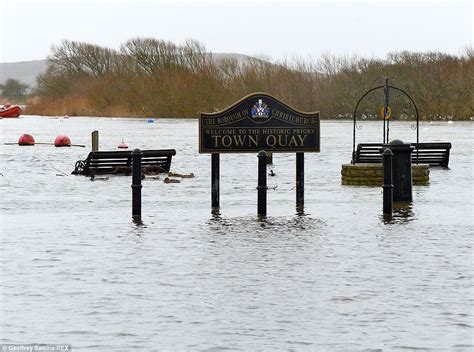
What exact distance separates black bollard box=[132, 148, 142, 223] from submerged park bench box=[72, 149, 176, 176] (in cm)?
1152

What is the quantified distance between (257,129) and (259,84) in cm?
9381

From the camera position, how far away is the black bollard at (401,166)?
2059 centimetres

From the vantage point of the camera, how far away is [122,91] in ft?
431

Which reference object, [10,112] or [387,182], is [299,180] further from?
[10,112]

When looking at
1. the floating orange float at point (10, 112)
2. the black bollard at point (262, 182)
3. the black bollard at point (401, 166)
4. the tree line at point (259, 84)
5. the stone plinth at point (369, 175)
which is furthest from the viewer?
the floating orange float at point (10, 112)

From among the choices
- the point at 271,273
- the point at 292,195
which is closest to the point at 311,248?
the point at 271,273

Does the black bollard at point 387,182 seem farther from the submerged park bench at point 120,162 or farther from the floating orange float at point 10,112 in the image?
the floating orange float at point 10,112

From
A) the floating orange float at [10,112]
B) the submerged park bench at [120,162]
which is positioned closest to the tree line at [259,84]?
the floating orange float at [10,112]

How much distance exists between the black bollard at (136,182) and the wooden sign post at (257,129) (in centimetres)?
138

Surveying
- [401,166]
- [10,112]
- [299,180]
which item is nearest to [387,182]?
[401,166]

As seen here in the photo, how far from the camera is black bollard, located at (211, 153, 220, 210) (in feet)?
65.4

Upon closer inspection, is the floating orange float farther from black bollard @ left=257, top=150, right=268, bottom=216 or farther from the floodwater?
black bollard @ left=257, top=150, right=268, bottom=216

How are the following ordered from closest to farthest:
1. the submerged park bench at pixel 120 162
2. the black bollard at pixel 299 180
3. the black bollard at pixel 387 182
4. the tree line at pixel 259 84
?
the black bollard at pixel 387 182, the black bollard at pixel 299 180, the submerged park bench at pixel 120 162, the tree line at pixel 259 84

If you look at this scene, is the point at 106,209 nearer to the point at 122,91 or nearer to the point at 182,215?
the point at 182,215
